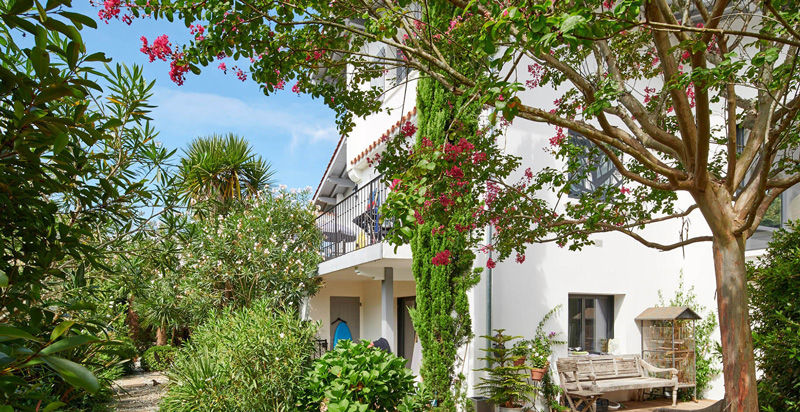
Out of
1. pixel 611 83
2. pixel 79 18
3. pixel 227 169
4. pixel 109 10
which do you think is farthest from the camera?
pixel 227 169

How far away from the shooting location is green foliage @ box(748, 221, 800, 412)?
630 cm

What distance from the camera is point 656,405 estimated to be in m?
11.4

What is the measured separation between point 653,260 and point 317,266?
26.8 feet

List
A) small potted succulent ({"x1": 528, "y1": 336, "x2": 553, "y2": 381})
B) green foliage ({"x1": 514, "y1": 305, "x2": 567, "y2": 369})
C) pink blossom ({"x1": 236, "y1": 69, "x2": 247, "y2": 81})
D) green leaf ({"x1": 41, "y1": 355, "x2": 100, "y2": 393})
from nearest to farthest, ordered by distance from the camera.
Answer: green leaf ({"x1": 41, "y1": 355, "x2": 100, "y2": 393}), pink blossom ({"x1": 236, "y1": 69, "x2": 247, "y2": 81}), small potted succulent ({"x1": 528, "y1": 336, "x2": 553, "y2": 381}), green foliage ({"x1": 514, "y1": 305, "x2": 567, "y2": 369})

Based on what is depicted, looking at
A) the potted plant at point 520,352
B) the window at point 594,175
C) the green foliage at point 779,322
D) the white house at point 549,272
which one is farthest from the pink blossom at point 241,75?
the window at point 594,175

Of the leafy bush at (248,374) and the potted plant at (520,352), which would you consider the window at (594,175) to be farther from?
the leafy bush at (248,374)

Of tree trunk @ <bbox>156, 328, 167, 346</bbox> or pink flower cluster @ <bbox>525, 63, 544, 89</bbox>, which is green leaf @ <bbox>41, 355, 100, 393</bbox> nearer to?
pink flower cluster @ <bbox>525, 63, 544, 89</bbox>

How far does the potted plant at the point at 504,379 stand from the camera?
9.10 meters

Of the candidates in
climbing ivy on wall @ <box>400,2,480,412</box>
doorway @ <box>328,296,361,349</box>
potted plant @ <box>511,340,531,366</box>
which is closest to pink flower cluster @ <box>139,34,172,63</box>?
climbing ivy on wall @ <box>400,2,480,412</box>

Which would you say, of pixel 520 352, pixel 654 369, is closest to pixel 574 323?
pixel 654 369

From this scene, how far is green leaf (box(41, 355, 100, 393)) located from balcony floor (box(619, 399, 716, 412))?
38.0 feet

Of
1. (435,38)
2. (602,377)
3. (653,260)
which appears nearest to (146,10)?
(435,38)

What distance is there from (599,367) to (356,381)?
6.38 meters

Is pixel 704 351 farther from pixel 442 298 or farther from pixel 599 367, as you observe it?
pixel 442 298
